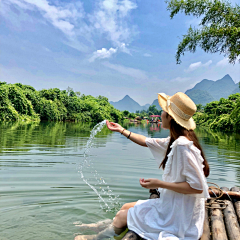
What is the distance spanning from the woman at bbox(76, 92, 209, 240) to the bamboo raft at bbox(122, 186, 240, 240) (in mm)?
193

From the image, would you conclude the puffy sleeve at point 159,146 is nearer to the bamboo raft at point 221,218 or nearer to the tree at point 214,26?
the bamboo raft at point 221,218

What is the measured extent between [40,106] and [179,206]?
1454 inches

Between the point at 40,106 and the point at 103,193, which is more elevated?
the point at 40,106

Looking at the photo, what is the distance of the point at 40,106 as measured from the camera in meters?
36.5

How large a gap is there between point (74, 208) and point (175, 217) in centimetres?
187

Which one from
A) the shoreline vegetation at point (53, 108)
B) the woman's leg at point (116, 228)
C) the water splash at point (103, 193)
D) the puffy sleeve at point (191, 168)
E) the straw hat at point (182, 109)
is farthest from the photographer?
the shoreline vegetation at point (53, 108)

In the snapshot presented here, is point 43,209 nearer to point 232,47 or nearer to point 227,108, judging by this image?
point 232,47

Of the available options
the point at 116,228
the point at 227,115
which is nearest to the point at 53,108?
the point at 227,115

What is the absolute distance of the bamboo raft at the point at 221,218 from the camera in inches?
81.0

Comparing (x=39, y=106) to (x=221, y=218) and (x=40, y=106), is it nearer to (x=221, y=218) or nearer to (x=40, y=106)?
(x=40, y=106)

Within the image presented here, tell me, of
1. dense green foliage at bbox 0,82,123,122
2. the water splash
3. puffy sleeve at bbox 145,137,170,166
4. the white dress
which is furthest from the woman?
dense green foliage at bbox 0,82,123,122

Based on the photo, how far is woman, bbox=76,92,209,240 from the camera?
171 cm

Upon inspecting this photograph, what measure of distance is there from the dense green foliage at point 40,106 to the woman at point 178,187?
1070 inches

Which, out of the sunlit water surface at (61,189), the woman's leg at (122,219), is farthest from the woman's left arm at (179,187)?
the sunlit water surface at (61,189)
